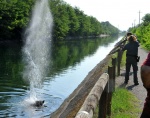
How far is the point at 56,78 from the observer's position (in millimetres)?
21469

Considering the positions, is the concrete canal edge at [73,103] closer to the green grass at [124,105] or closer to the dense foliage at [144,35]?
the green grass at [124,105]

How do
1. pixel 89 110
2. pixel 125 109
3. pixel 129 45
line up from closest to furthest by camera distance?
pixel 89 110
pixel 125 109
pixel 129 45

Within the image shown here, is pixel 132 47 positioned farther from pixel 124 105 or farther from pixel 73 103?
pixel 124 105

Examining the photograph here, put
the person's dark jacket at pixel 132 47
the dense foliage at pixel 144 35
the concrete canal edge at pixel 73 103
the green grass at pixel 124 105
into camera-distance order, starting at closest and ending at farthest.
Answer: the green grass at pixel 124 105 → the concrete canal edge at pixel 73 103 → the person's dark jacket at pixel 132 47 → the dense foliage at pixel 144 35

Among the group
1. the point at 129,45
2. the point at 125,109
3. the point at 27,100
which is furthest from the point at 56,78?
the point at 125,109

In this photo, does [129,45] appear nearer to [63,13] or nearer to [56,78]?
[56,78]

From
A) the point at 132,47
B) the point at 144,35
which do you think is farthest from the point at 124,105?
the point at 144,35

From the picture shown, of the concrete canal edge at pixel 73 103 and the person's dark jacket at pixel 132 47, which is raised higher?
the person's dark jacket at pixel 132 47

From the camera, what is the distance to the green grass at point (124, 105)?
8328mm

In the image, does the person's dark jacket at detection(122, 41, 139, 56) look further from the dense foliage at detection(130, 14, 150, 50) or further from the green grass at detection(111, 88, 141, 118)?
the dense foliage at detection(130, 14, 150, 50)

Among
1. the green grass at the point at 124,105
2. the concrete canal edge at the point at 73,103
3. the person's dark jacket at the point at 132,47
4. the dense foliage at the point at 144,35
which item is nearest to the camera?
the green grass at the point at 124,105

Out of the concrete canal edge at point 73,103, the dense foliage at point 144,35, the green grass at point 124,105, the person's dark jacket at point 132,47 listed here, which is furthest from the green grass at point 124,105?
the dense foliage at point 144,35

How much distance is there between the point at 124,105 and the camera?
360 inches

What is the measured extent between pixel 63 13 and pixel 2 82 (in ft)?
279
